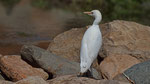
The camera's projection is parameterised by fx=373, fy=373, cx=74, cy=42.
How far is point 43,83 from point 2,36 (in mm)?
7620

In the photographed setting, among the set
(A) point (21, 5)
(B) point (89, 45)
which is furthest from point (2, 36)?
(A) point (21, 5)

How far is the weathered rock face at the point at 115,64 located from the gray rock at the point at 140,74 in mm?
709

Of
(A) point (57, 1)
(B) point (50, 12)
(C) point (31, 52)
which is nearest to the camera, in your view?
(C) point (31, 52)

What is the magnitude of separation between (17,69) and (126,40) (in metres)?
2.51

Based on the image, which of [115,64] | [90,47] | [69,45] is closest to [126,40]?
[115,64]

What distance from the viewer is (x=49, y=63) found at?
23.7ft

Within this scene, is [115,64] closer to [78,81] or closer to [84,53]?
[84,53]

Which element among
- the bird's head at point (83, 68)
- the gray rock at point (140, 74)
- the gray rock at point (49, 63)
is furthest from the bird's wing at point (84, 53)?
the gray rock at point (140, 74)

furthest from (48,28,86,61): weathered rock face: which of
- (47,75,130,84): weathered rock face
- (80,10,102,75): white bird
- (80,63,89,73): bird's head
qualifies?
(47,75,130,84): weathered rock face

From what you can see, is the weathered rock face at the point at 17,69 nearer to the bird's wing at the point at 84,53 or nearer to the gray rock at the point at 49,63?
the gray rock at the point at 49,63

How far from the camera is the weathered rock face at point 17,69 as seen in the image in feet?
23.0

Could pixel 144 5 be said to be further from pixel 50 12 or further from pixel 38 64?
pixel 38 64

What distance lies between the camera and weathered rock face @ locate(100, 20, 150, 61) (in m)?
7.89

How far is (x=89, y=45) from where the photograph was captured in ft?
21.9
